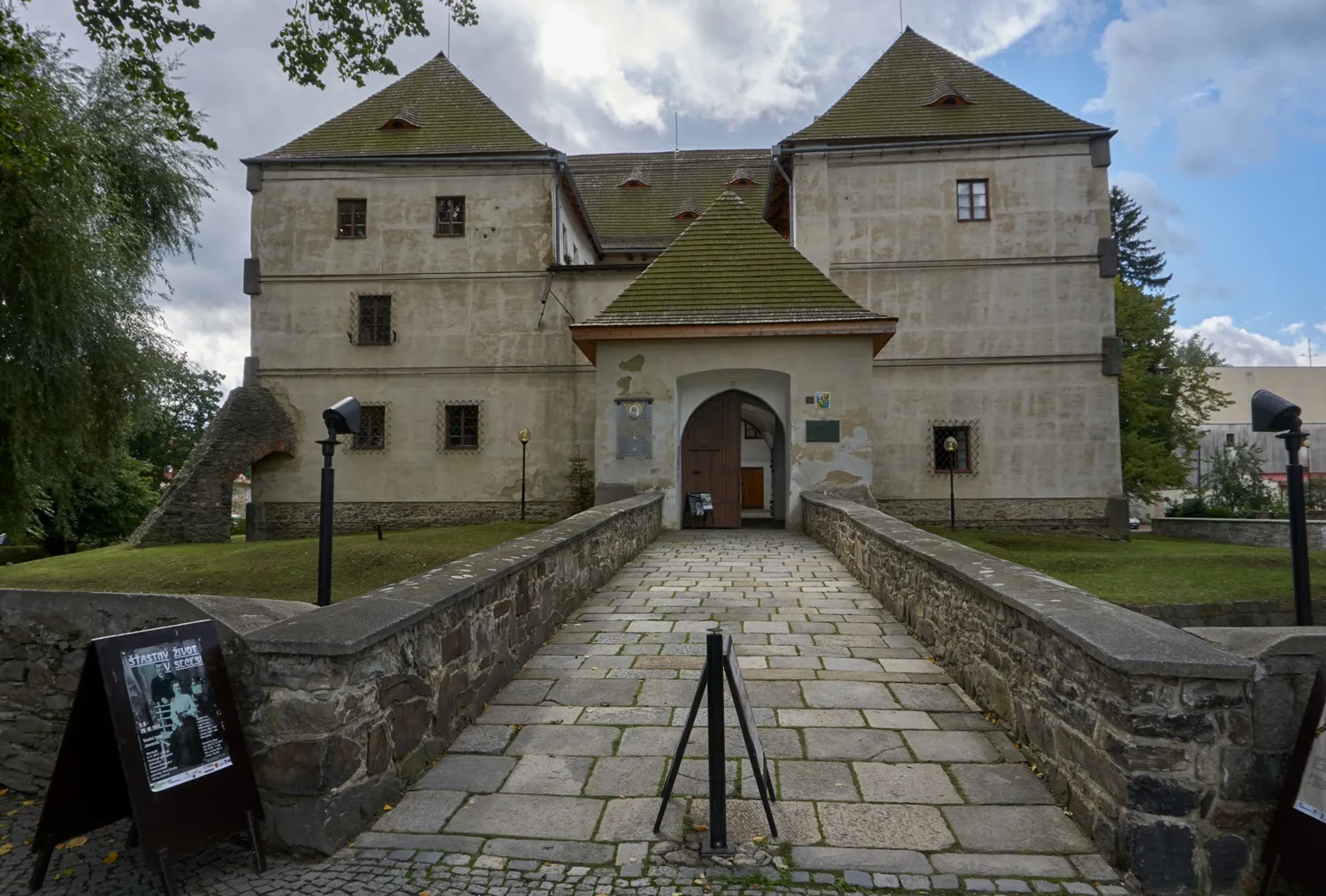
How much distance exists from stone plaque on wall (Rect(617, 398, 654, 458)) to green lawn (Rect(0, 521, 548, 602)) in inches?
126

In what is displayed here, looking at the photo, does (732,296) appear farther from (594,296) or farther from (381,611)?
(381,611)

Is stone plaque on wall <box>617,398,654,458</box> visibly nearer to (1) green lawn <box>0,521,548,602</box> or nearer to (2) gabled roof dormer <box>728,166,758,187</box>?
(1) green lawn <box>0,521,548,602</box>

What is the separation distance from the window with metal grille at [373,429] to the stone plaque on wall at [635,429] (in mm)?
8479

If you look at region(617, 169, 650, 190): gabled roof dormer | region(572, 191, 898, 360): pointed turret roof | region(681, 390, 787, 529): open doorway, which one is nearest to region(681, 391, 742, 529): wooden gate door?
region(681, 390, 787, 529): open doorway

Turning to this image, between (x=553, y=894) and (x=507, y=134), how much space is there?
20.8 meters

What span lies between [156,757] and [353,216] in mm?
19814

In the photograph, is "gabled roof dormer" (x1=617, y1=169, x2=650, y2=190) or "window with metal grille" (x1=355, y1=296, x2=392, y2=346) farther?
"gabled roof dormer" (x1=617, y1=169, x2=650, y2=190)

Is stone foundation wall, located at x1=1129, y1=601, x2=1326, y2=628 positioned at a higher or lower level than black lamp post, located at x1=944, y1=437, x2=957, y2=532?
lower

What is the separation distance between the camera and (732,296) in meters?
14.8

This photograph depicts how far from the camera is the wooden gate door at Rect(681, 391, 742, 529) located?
1543cm

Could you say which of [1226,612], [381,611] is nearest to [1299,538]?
[381,611]

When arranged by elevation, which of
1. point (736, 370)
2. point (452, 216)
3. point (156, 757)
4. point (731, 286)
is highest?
point (452, 216)

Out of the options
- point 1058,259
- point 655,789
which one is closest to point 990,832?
point 655,789

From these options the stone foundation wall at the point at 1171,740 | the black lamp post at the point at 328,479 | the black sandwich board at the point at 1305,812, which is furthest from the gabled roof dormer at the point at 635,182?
the black sandwich board at the point at 1305,812
